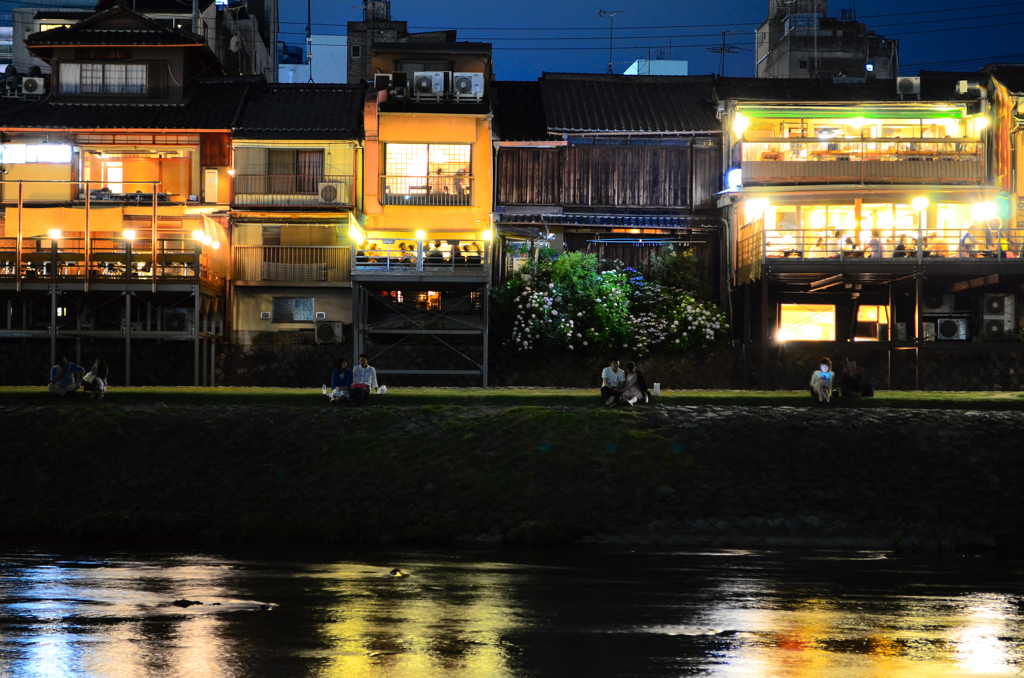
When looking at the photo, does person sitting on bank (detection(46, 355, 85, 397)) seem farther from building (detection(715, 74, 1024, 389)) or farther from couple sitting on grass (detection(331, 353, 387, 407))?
building (detection(715, 74, 1024, 389))

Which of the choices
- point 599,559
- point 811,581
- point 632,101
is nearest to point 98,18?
point 632,101

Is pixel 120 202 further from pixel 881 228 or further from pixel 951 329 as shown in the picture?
pixel 951 329

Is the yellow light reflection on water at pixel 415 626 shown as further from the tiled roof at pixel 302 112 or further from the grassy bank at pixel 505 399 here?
the tiled roof at pixel 302 112

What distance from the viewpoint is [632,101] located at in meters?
39.2

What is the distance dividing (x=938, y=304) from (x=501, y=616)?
90.6 ft

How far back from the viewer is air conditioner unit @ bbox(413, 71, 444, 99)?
1433 inches

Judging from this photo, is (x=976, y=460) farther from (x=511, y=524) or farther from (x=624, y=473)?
(x=511, y=524)

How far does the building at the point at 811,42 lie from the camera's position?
2157 inches

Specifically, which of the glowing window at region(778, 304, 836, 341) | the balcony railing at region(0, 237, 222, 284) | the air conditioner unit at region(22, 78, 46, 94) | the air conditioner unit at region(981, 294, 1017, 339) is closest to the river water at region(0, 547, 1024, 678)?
the balcony railing at region(0, 237, 222, 284)

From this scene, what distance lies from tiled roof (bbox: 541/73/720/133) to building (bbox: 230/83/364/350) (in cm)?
768

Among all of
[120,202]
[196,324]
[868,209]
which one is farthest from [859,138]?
[120,202]

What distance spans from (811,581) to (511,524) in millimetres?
6129

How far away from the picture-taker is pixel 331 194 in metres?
36.2

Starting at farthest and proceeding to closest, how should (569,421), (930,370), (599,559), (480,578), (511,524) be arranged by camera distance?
1. (930,370)
2. (569,421)
3. (511,524)
4. (599,559)
5. (480,578)
